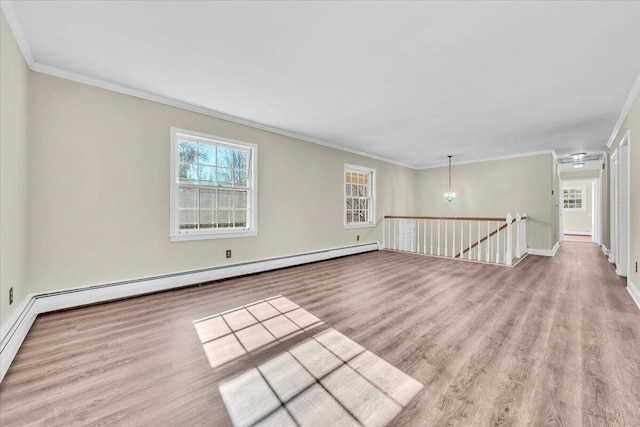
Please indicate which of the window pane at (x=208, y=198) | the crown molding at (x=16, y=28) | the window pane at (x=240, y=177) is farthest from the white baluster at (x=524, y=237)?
the crown molding at (x=16, y=28)

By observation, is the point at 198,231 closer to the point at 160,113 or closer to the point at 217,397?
the point at 160,113

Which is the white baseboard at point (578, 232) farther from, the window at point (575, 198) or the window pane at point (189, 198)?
the window pane at point (189, 198)

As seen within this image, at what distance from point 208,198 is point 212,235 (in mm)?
536

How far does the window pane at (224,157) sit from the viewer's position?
3915mm

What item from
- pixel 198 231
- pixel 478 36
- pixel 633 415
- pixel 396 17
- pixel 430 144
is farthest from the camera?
pixel 430 144

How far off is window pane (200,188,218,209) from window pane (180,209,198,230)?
0.51 ft

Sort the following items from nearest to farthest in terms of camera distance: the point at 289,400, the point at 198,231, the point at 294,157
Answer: the point at 289,400 < the point at 198,231 < the point at 294,157

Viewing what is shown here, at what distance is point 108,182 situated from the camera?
2.97m

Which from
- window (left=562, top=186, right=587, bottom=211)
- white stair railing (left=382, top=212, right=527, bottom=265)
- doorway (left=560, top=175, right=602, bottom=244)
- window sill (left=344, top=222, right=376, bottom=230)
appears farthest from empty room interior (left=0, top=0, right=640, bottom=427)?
window (left=562, top=186, right=587, bottom=211)

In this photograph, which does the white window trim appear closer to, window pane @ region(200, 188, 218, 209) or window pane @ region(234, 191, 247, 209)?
window pane @ region(234, 191, 247, 209)

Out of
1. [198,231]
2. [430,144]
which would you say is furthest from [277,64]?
[430,144]

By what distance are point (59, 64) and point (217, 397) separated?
339 centimetres

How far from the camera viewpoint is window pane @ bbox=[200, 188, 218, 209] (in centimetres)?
371

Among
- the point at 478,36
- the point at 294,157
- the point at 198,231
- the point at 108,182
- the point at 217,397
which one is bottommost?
the point at 217,397
